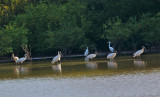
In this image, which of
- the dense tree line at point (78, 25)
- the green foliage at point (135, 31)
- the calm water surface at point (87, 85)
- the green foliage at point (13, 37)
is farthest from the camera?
the dense tree line at point (78, 25)

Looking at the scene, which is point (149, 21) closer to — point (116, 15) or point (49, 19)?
point (116, 15)

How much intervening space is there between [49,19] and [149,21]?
998 cm

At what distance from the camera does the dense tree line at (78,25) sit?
3541 centimetres

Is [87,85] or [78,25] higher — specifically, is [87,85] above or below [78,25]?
below

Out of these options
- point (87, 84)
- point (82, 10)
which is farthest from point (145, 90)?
point (82, 10)

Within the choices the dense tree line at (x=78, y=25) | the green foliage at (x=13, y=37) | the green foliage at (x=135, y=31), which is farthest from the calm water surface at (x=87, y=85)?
the dense tree line at (x=78, y=25)

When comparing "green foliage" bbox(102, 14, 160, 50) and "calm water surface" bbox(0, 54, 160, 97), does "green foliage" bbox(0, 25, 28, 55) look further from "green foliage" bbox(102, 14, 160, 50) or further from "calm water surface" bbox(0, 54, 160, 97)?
"calm water surface" bbox(0, 54, 160, 97)

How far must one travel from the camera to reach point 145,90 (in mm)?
13250

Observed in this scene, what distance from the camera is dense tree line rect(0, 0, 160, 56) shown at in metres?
35.4

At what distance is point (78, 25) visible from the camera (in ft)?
129

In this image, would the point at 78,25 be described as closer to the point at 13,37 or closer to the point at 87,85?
the point at 13,37

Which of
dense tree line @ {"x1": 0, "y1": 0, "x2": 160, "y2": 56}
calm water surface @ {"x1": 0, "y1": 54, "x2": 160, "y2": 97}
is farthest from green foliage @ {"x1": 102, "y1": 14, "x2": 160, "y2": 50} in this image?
calm water surface @ {"x1": 0, "y1": 54, "x2": 160, "y2": 97}

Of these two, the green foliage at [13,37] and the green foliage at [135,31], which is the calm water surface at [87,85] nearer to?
the green foliage at [135,31]

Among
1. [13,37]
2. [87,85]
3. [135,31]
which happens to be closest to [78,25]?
[135,31]
